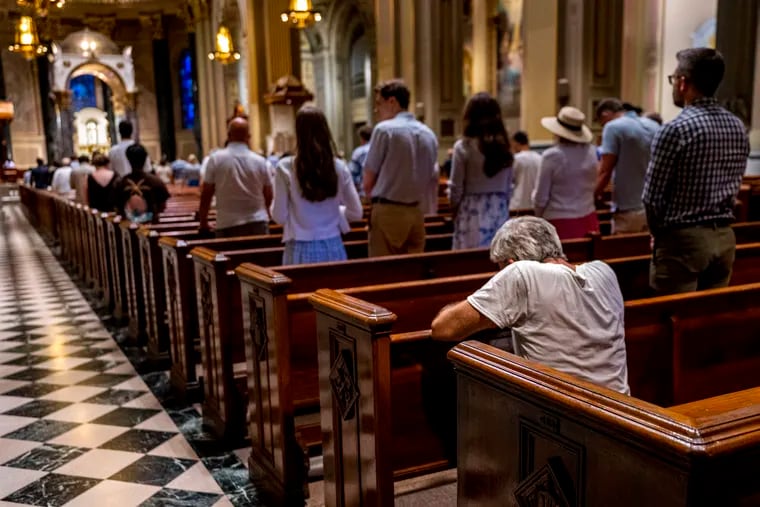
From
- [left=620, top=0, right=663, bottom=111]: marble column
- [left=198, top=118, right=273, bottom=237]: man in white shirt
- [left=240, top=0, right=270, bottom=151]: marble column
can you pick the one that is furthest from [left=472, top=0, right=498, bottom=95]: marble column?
[left=198, top=118, right=273, bottom=237]: man in white shirt

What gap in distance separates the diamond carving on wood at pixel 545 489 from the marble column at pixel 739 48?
784cm

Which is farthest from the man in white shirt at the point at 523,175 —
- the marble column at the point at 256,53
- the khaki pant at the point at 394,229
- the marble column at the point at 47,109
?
the marble column at the point at 47,109

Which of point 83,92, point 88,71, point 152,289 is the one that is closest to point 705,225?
point 152,289

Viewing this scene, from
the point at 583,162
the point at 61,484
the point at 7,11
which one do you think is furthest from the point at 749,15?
the point at 7,11

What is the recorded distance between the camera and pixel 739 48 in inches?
Result: 313

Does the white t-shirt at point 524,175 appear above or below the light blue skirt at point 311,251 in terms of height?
above

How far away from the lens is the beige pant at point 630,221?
15.5ft

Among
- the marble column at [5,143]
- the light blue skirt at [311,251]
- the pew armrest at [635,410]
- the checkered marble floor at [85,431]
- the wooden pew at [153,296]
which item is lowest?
the checkered marble floor at [85,431]

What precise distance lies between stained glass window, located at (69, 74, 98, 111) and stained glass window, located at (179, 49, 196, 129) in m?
4.16

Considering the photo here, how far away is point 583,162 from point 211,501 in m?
3.03

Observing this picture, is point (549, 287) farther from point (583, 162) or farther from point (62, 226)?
point (62, 226)

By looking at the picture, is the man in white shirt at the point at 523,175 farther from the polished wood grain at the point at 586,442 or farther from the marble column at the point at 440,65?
the marble column at the point at 440,65

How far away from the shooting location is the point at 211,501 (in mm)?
2920

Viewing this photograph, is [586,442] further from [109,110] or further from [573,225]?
[109,110]
